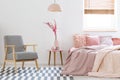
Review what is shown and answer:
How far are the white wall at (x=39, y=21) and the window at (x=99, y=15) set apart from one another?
1.10ft

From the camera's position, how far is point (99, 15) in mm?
8305

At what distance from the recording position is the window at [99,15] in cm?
823

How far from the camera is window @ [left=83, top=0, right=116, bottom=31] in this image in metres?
8.23

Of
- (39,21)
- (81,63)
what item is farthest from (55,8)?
(81,63)

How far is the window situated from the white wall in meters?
0.34

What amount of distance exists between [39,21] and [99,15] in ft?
6.27

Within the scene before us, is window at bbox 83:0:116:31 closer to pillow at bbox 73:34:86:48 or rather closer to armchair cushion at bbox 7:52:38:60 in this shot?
pillow at bbox 73:34:86:48

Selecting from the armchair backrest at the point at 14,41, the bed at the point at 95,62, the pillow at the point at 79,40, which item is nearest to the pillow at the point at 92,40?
the pillow at the point at 79,40

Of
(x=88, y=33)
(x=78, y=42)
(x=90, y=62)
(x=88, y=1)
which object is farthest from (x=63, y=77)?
(x=88, y=1)

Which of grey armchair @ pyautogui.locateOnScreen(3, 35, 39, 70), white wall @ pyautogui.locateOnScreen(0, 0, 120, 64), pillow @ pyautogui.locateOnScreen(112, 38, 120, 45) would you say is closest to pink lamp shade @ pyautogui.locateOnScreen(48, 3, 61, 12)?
white wall @ pyautogui.locateOnScreen(0, 0, 120, 64)

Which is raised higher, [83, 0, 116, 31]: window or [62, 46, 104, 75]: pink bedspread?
[83, 0, 116, 31]: window

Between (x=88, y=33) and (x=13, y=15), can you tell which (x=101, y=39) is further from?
(x=13, y=15)

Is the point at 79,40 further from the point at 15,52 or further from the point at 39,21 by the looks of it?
the point at 15,52

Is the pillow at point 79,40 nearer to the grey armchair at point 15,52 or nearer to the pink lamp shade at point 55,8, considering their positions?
the pink lamp shade at point 55,8
